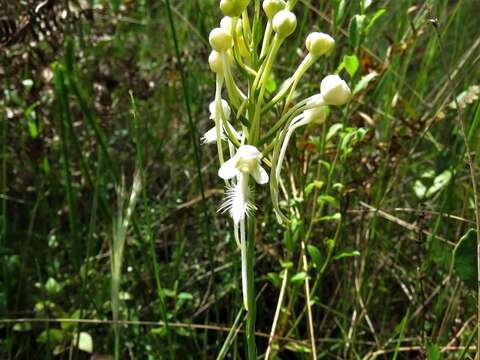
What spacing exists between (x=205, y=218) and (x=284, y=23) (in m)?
0.53

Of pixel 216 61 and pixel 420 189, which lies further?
pixel 420 189

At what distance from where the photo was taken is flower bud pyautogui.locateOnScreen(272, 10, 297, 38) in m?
1.02

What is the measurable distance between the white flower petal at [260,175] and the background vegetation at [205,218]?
1.14 ft

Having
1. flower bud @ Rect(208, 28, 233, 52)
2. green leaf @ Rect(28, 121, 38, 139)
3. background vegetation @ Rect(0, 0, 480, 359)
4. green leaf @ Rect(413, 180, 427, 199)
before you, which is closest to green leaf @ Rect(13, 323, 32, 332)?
background vegetation @ Rect(0, 0, 480, 359)

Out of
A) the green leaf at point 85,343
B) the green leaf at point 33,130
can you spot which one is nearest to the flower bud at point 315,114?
the green leaf at point 85,343

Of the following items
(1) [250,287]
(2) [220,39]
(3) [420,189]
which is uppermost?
(2) [220,39]

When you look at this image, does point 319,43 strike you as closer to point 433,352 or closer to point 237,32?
point 237,32

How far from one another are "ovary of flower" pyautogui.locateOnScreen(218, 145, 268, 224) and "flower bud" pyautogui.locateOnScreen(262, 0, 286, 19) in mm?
248

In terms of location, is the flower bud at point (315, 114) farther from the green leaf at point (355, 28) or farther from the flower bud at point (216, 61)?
the green leaf at point (355, 28)

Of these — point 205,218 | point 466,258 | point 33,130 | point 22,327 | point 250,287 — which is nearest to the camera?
point 250,287

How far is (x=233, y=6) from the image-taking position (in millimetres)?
1009

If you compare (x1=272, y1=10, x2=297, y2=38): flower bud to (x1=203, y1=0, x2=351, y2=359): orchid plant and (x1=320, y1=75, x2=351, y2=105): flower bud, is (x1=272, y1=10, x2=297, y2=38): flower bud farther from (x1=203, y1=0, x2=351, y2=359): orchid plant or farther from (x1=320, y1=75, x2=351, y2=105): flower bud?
(x1=320, y1=75, x2=351, y2=105): flower bud

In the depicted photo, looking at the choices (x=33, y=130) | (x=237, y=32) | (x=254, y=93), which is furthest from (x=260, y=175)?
(x=33, y=130)

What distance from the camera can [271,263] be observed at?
196 centimetres
